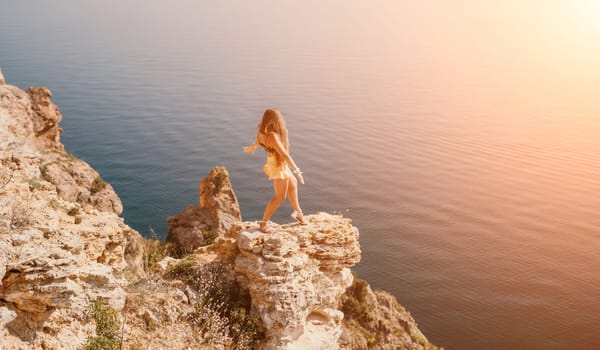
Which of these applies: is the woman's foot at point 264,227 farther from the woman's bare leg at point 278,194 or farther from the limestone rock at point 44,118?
the limestone rock at point 44,118

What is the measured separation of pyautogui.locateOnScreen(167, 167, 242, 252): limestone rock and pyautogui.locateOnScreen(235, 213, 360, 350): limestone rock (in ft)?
43.3

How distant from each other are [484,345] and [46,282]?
94.5 ft

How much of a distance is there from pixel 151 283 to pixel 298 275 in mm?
3027

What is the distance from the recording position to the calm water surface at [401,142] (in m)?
35.3

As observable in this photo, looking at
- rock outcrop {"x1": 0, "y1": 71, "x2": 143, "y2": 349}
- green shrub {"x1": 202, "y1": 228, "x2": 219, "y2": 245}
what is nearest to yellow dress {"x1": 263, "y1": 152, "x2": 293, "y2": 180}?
rock outcrop {"x1": 0, "y1": 71, "x2": 143, "y2": 349}

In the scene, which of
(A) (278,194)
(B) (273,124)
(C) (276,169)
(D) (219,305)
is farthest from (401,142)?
(D) (219,305)

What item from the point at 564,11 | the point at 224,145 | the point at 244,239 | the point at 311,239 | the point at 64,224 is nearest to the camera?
the point at 64,224

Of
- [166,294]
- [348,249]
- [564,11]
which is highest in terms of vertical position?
[564,11]

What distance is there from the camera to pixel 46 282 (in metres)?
7.41

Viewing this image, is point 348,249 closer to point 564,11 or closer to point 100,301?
point 100,301

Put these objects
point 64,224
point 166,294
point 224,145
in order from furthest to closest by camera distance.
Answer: point 224,145, point 166,294, point 64,224

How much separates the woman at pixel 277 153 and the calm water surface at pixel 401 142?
23782 millimetres

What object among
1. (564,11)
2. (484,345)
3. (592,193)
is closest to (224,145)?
(484,345)

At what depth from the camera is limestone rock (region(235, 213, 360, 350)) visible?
9773mm
